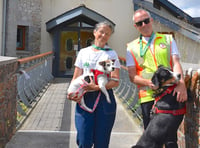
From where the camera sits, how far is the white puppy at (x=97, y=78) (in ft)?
9.77

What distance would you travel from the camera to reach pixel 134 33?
48.5ft

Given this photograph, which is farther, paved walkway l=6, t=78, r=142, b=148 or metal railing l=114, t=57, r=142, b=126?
metal railing l=114, t=57, r=142, b=126

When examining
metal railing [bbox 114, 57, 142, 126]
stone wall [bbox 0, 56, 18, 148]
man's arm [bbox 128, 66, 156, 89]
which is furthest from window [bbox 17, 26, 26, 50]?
man's arm [bbox 128, 66, 156, 89]

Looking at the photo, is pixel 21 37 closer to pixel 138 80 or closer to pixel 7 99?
pixel 7 99

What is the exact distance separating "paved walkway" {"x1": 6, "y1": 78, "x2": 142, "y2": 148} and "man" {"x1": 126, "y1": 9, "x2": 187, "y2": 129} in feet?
6.06

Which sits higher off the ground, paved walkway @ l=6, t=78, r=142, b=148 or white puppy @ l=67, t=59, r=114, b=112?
white puppy @ l=67, t=59, r=114, b=112

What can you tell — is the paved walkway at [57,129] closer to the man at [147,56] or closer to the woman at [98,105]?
the woman at [98,105]

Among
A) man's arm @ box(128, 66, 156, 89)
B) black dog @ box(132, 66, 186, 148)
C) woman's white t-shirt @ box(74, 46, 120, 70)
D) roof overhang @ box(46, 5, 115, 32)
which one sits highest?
→ roof overhang @ box(46, 5, 115, 32)

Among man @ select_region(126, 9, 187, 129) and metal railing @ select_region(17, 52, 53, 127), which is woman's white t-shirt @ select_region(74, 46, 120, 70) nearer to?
man @ select_region(126, 9, 187, 129)

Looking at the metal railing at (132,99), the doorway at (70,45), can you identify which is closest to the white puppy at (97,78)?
the metal railing at (132,99)

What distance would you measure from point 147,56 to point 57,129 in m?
2.97

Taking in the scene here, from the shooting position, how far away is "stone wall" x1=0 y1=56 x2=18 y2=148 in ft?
13.5

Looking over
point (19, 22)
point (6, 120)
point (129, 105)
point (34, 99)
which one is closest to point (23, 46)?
point (19, 22)

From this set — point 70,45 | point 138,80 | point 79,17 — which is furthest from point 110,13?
point 138,80
